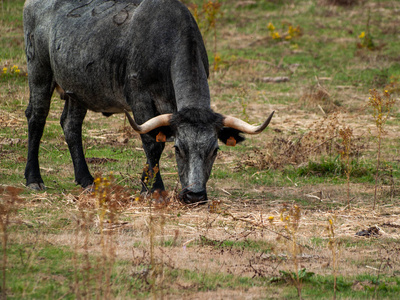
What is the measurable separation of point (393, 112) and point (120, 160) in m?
6.02

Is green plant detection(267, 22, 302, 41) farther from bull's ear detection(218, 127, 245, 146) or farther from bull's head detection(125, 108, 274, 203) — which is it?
bull's head detection(125, 108, 274, 203)

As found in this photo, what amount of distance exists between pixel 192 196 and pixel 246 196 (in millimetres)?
1537

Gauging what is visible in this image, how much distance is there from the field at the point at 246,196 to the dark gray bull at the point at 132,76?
1.67 ft

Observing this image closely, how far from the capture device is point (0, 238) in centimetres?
500

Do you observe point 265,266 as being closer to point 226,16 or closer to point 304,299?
point 304,299

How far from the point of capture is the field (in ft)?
14.7

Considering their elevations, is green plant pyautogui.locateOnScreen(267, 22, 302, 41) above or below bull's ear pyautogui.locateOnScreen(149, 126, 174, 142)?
above

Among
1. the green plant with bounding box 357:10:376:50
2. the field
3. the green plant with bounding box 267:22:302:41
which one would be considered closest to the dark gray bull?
the field

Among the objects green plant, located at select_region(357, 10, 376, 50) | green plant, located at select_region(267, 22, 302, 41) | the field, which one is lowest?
the field

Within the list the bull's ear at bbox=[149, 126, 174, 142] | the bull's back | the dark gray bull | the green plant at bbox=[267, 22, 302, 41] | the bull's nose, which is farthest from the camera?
the green plant at bbox=[267, 22, 302, 41]

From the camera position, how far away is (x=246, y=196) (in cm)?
777

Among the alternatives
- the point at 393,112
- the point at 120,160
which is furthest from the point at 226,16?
the point at 120,160

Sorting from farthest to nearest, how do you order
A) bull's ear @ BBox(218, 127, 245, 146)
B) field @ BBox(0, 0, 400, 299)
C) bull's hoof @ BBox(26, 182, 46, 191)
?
1. bull's hoof @ BBox(26, 182, 46, 191)
2. bull's ear @ BBox(218, 127, 245, 146)
3. field @ BBox(0, 0, 400, 299)

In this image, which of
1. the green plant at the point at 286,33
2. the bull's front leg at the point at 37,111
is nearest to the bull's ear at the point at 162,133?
the bull's front leg at the point at 37,111
